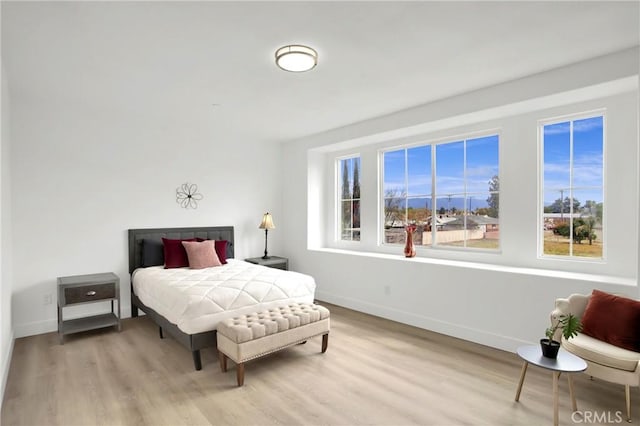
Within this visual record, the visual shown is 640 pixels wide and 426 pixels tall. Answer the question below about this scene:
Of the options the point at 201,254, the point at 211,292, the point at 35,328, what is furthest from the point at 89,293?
the point at 211,292

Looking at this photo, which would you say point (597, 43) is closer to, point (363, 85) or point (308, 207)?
point (363, 85)

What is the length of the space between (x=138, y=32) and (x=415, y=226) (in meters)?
3.79

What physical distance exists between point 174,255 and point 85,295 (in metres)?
1.01

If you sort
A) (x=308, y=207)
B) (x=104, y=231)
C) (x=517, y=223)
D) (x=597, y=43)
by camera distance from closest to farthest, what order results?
1. (x=597, y=43)
2. (x=517, y=223)
3. (x=104, y=231)
4. (x=308, y=207)

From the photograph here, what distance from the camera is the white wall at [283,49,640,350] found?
3053mm

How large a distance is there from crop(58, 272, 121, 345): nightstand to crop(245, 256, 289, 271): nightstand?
1976 mm

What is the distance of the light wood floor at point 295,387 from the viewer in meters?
2.35

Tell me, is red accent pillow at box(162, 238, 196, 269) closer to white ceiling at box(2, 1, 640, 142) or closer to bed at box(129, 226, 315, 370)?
bed at box(129, 226, 315, 370)

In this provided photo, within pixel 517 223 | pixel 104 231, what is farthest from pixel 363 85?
pixel 104 231

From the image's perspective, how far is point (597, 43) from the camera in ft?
8.57

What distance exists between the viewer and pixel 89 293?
383 cm

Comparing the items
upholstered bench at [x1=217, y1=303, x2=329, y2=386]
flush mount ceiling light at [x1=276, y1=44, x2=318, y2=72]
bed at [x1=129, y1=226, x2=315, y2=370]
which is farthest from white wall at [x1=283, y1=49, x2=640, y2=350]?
flush mount ceiling light at [x1=276, y1=44, x2=318, y2=72]

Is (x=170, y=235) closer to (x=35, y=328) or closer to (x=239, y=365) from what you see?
(x=35, y=328)

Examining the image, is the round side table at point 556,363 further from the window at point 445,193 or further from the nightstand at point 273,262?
the nightstand at point 273,262
